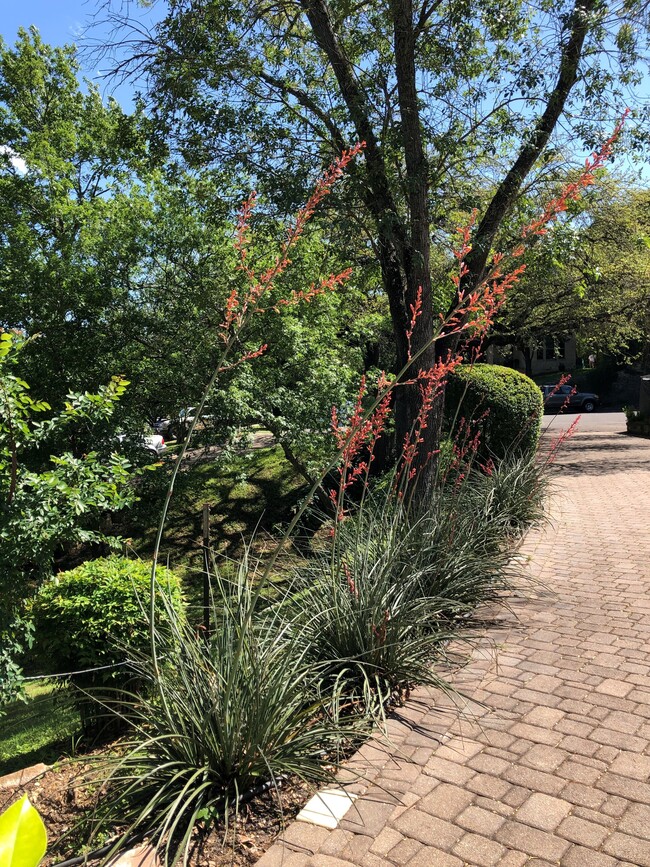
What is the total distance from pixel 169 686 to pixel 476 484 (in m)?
→ 4.80

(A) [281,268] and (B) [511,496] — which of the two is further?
(B) [511,496]

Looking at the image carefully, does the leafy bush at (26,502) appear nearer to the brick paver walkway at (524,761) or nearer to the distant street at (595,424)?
the brick paver walkway at (524,761)

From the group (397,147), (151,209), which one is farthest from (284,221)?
(151,209)

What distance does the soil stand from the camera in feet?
8.43

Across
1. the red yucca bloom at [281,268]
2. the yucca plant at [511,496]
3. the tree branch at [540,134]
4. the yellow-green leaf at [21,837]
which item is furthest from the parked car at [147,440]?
the yellow-green leaf at [21,837]

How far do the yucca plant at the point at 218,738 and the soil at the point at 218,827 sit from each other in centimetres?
7

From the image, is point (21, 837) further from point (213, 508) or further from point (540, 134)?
point (213, 508)

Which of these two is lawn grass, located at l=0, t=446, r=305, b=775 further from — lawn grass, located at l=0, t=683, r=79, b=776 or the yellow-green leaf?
the yellow-green leaf

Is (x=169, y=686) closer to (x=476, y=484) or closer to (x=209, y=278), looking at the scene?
(x=476, y=484)

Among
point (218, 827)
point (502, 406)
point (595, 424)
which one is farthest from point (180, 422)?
point (595, 424)

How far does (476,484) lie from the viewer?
720cm

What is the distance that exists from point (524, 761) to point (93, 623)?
2723mm

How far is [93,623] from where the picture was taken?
427 cm

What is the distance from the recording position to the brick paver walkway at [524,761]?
251cm
